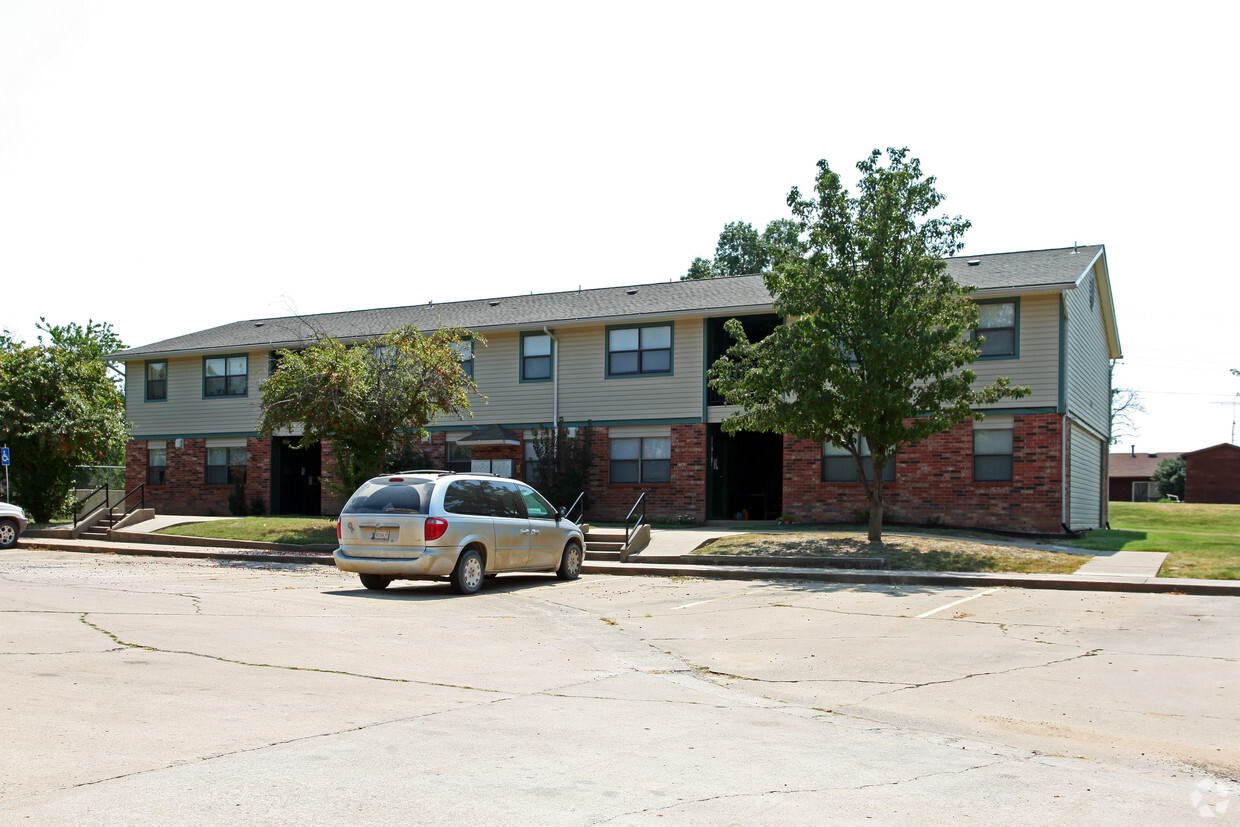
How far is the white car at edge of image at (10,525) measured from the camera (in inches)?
941

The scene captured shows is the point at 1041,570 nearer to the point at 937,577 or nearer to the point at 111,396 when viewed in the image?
the point at 937,577

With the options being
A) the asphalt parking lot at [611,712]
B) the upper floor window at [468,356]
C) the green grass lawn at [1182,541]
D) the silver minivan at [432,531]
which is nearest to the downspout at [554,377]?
the upper floor window at [468,356]

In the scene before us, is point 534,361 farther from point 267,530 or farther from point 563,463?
point 267,530

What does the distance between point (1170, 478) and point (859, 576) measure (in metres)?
58.7

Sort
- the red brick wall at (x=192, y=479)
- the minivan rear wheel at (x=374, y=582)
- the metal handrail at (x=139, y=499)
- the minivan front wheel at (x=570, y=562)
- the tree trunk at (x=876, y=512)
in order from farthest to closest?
the red brick wall at (x=192, y=479) → the metal handrail at (x=139, y=499) → the tree trunk at (x=876, y=512) → the minivan front wheel at (x=570, y=562) → the minivan rear wheel at (x=374, y=582)

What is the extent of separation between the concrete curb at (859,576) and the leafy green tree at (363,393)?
282cm

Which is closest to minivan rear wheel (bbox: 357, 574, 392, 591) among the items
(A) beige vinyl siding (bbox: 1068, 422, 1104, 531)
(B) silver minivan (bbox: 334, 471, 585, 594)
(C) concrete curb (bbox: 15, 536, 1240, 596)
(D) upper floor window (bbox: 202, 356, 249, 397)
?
(B) silver minivan (bbox: 334, 471, 585, 594)

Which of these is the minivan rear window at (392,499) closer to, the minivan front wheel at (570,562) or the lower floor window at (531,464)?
the minivan front wheel at (570,562)

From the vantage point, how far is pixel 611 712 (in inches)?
275

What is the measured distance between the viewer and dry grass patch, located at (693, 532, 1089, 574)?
17203 mm

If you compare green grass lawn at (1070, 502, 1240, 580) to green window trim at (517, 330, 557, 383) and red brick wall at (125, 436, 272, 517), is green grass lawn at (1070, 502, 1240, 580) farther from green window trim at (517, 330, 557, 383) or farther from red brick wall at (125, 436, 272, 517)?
red brick wall at (125, 436, 272, 517)

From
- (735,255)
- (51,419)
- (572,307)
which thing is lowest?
(51,419)

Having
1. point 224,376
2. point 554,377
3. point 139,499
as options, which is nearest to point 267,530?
point 554,377

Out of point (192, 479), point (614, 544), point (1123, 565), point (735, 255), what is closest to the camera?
point (1123, 565)
